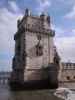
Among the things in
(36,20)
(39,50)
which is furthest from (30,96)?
(36,20)

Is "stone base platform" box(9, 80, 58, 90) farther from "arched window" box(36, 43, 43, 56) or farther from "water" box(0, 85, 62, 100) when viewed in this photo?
"water" box(0, 85, 62, 100)

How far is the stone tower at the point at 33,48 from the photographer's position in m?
40.2

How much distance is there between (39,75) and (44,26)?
11449 mm

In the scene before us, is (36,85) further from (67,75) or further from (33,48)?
(33,48)

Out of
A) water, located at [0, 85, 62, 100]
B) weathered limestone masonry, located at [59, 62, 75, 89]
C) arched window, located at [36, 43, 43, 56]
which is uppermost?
arched window, located at [36, 43, 43, 56]

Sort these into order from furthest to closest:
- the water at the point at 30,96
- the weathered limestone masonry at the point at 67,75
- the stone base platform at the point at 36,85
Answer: the stone base platform at the point at 36,85 → the weathered limestone masonry at the point at 67,75 → the water at the point at 30,96

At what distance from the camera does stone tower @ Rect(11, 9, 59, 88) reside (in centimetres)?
4022

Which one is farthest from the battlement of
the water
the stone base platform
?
the water

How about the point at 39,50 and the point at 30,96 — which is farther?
the point at 39,50

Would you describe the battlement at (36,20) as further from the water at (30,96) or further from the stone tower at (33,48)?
the water at (30,96)

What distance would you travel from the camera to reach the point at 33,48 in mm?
41500

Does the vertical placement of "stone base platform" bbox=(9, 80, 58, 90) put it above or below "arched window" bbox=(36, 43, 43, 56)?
below

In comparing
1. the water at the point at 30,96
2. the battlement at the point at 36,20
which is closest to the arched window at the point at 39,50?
the battlement at the point at 36,20

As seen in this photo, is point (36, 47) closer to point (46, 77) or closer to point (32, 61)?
point (32, 61)
